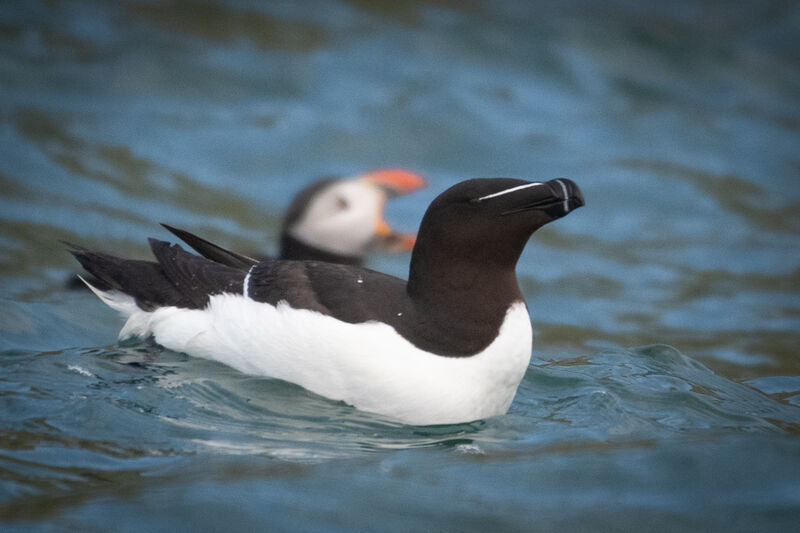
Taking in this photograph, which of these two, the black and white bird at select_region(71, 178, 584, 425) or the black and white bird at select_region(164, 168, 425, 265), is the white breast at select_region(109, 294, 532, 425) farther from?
the black and white bird at select_region(164, 168, 425, 265)

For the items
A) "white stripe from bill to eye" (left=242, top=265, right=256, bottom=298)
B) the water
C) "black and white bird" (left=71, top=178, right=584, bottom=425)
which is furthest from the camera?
"white stripe from bill to eye" (left=242, top=265, right=256, bottom=298)

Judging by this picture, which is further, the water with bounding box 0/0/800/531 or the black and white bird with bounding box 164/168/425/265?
the black and white bird with bounding box 164/168/425/265

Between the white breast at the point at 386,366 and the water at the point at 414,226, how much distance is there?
0.28ft

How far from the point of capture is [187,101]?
10.2 m

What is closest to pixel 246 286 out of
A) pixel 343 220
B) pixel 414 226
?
pixel 343 220

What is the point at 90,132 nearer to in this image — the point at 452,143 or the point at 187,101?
the point at 187,101

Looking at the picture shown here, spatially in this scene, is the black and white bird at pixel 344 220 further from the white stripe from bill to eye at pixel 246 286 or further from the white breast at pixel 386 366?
the white breast at pixel 386 366

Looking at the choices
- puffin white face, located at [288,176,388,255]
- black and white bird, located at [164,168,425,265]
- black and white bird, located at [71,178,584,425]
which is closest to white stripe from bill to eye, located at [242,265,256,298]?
black and white bird, located at [71,178,584,425]

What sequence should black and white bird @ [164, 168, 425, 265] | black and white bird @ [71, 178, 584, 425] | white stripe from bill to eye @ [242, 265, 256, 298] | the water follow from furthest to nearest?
black and white bird @ [164, 168, 425, 265] < white stripe from bill to eye @ [242, 265, 256, 298] < black and white bird @ [71, 178, 584, 425] < the water

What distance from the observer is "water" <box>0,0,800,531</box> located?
3.23 m

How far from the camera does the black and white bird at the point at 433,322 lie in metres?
3.61

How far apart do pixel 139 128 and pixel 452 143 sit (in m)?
3.05

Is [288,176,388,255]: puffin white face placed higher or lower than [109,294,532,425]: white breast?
higher

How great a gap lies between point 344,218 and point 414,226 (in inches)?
86.5
